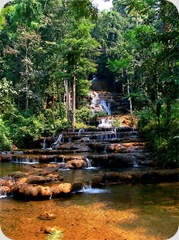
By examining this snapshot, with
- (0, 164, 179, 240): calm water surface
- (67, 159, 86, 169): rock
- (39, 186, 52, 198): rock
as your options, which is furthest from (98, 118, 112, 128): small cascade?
(39, 186, 52, 198): rock

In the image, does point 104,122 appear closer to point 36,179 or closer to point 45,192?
point 36,179

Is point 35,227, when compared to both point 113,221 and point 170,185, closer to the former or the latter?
point 113,221

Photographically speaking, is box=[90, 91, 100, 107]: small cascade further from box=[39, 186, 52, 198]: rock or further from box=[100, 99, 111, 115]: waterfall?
box=[39, 186, 52, 198]: rock

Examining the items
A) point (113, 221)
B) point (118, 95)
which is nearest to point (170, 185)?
point (113, 221)

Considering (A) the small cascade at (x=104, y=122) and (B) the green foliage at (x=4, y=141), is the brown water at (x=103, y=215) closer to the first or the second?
(B) the green foliage at (x=4, y=141)

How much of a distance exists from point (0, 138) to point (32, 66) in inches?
Answer: 229

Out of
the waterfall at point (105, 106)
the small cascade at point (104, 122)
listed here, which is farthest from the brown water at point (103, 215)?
the waterfall at point (105, 106)

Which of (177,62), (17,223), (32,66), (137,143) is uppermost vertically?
(32,66)

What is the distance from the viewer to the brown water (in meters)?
3.64

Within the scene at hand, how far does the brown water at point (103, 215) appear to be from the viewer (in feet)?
11.9

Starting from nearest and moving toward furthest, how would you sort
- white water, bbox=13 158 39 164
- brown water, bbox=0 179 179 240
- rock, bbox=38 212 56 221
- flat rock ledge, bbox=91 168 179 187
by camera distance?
brown water, bbox=0 179 179 240
rock, bbox=38 212 56 221
flat rock ledge, bbox=91 168 179 187
white water, bbox=13 158 39 164

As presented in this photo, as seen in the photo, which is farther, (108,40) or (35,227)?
(108,40)

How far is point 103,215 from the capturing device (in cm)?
442

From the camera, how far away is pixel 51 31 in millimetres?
17844
